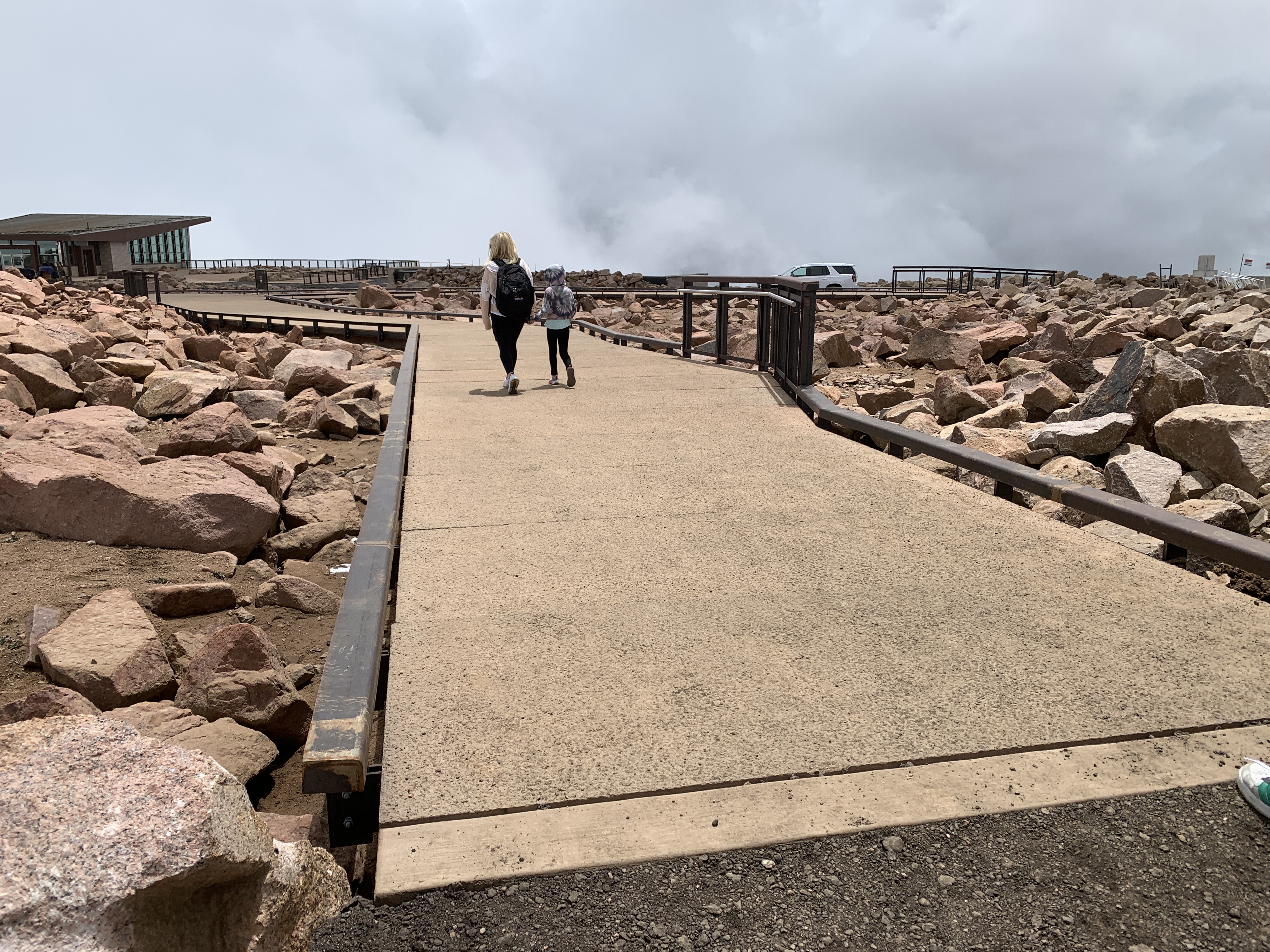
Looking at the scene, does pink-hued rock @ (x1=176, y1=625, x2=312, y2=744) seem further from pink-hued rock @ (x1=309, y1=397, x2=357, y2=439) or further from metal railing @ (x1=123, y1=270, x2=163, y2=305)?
metal railing @ (x1=123, y1=270, x2=163, y2=305)

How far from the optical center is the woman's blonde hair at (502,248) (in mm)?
10117

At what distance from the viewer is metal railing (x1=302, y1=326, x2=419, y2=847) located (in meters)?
2.75

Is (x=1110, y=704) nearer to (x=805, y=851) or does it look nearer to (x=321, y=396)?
(x=805, y=851)

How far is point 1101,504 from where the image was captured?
16.5ft

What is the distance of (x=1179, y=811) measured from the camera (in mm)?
2762

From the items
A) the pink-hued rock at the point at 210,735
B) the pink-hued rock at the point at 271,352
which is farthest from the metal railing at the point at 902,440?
the pink-hued rock at the point at 271,352

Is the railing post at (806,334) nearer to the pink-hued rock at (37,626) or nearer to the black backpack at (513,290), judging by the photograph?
the black backpack at (513,290)

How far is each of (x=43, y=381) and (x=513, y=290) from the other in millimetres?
4700

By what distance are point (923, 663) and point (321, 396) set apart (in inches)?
375

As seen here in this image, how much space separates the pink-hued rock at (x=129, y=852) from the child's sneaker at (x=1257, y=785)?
2.42 meters

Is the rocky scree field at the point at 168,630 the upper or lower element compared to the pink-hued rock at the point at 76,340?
lower

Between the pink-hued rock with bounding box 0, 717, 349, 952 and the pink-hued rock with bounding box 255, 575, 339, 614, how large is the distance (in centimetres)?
284

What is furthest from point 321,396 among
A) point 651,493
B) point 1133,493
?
point 1133,493

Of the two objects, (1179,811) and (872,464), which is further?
(872,464)
